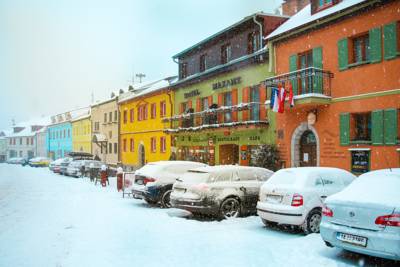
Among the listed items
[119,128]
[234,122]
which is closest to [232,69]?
[234,122]

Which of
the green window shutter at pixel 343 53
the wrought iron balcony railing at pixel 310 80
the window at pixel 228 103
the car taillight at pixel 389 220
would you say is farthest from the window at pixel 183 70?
the car taillight at pixel 389 220

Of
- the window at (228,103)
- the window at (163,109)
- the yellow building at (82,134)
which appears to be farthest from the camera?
the yellow building at (82,134)

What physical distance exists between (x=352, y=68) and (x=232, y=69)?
850 centimetres

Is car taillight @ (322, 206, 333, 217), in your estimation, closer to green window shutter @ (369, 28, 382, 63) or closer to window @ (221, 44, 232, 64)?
green window shutter @ (369, 28, 382, 63)

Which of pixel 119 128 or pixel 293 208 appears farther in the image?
pixel 119 128

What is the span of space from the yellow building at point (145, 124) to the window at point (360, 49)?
16797 mm

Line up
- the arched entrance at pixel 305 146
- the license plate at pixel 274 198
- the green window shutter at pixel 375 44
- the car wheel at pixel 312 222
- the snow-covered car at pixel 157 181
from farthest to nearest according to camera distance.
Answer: the arched entrance at pixel 305 146 < the green window shutter at pixel 375 44 < the snow-covered car at pixel 157 181 < the license plate at pixel 274 198 < the car wheel at pixel 312 222

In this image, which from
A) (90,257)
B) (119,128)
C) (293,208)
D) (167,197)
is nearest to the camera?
(90,257)

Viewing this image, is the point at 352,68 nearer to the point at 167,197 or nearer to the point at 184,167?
the point at 184,167

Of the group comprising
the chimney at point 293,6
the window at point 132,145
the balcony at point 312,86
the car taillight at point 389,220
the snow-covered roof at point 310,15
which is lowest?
the car taillight at point 389,220

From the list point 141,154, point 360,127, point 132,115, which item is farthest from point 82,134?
point 360,127

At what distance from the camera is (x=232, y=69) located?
2236 cm

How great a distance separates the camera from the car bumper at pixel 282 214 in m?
8.86

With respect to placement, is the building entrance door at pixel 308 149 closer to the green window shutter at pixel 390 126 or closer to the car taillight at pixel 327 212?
the green window shutter at pixel 390 126
